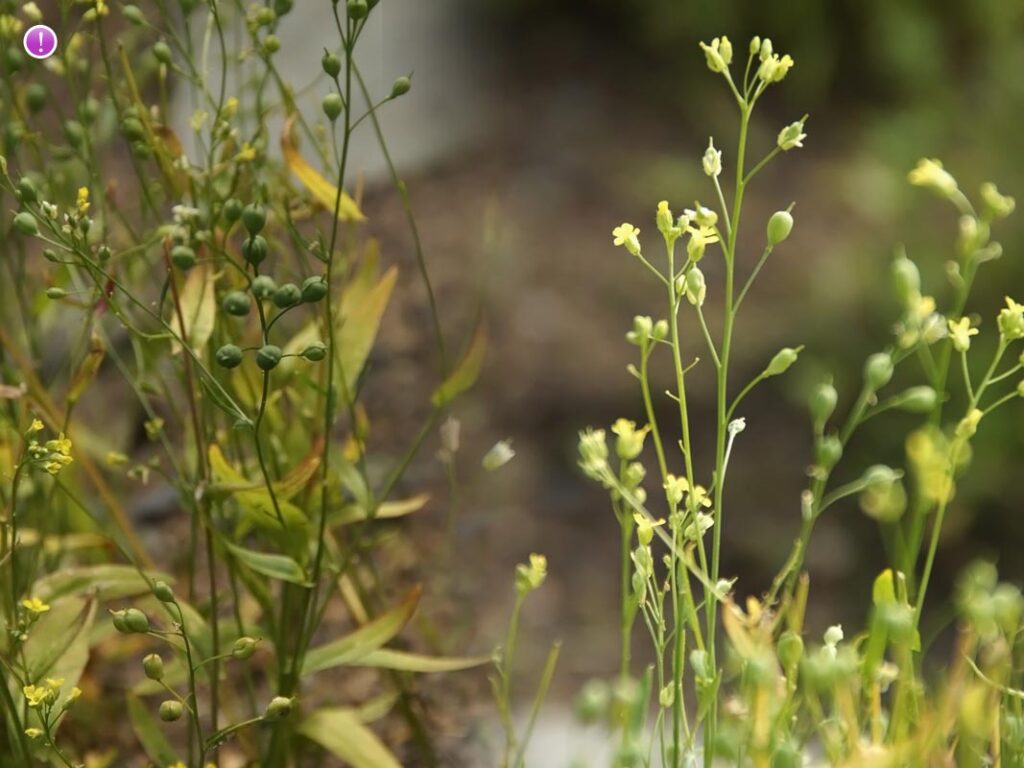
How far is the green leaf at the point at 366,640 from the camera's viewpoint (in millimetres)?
908

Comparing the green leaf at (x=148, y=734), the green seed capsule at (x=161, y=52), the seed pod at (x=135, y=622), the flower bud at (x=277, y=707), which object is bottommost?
the green leaf at (x=148, y=734)

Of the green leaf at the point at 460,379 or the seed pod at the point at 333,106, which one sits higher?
the seed pod at the point at 333,106

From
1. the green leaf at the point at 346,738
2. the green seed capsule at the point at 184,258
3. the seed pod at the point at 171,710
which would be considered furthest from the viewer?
the green leaf at the point at 346,738

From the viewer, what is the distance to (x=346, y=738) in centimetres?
95

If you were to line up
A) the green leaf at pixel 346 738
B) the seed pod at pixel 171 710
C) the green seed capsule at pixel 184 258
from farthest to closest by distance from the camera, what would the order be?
the green leaf at pixel 346 738, the green seed capsule at pixel 184 258, the seed pod at pixel 171 710

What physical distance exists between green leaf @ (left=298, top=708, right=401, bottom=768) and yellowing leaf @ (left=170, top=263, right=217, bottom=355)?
0.29 metres

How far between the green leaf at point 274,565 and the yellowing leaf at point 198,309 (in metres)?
0.14

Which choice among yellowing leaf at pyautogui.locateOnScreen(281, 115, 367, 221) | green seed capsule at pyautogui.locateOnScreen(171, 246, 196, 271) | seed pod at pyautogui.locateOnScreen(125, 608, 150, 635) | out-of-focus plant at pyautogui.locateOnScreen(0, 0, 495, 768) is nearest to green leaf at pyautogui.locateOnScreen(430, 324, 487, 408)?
out-of-focus plant at pyautogui.locateOnScreen(0, 0, 495, 768)

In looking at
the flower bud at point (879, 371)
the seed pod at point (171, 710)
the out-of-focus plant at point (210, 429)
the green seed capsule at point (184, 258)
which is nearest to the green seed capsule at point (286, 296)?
the out-of-focus plant at point (210, 429)

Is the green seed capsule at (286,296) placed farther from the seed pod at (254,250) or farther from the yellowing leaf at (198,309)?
the yellowing leaf at (198,309)

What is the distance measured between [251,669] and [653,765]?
409mm

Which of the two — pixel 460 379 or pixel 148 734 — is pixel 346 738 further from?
pixel 460 379

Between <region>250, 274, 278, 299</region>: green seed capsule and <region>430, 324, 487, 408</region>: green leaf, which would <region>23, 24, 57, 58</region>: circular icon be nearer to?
<region>250, 274, 278, 299</region>: green seed capsule

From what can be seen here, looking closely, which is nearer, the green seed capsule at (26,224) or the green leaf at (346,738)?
the green seed capsule at (26,224)
